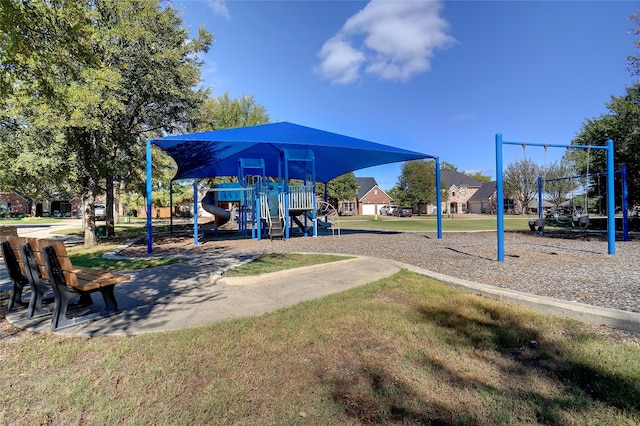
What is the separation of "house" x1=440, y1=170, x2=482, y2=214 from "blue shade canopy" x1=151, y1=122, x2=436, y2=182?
61.7 meters

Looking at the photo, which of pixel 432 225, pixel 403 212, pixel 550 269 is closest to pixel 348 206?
pixel 403 212

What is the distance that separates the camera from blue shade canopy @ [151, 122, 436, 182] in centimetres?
1262

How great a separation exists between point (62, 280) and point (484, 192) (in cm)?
8122

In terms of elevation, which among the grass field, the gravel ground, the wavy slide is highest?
the wavy slide

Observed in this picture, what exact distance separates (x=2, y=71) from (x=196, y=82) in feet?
38.5

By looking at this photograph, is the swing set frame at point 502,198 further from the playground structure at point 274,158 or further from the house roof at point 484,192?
the house roof at point 484,192

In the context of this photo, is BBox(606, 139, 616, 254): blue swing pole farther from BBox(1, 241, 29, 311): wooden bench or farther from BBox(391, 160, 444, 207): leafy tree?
BBox(391, 160, 444, 207): leafy tree

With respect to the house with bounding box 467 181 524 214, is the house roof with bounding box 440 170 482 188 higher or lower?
higher

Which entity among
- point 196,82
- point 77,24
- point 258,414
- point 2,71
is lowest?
point 258,414

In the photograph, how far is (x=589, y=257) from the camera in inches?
357

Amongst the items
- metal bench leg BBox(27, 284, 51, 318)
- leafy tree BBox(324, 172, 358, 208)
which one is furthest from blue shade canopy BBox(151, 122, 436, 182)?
leafy tree BBox(324, 172, 358, 208)

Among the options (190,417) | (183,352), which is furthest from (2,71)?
(190,417)

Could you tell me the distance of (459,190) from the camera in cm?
7869

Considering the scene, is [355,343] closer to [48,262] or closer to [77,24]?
[48,262]
